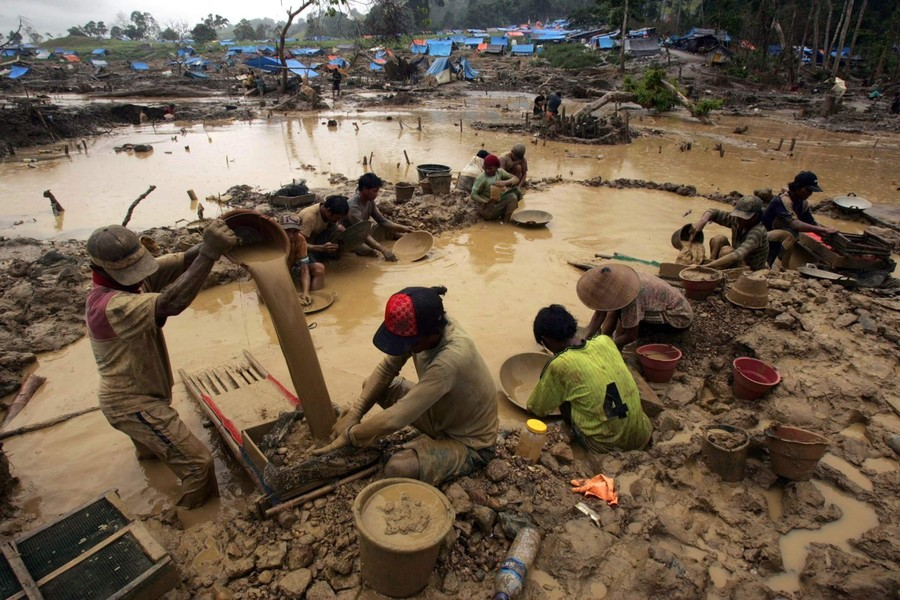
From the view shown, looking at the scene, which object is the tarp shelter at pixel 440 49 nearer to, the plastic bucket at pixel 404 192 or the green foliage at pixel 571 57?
the green foliage at pixel 571 57

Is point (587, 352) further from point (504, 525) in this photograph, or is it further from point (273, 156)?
point (273, 156)

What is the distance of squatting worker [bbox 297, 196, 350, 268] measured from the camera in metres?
5.85

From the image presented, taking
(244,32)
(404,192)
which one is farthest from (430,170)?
(244,32)

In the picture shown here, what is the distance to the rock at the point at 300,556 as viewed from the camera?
2.50 meters

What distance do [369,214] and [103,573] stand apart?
540 centimetres

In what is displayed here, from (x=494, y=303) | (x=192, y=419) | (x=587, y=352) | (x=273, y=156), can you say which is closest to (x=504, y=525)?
(x=587, y=352)

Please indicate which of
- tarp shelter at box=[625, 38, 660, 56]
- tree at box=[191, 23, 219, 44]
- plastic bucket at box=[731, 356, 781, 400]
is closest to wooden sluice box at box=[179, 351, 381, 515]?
plastic bucket at box=[731, 356, 781, 400]

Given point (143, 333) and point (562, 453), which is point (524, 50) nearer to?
point (562, 453)


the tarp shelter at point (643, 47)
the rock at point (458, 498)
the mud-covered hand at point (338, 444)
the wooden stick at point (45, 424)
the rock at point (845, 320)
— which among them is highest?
the tarp shelter at point (643, 47)

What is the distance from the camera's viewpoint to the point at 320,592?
238 centimetres

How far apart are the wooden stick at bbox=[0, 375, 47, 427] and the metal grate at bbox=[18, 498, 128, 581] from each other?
2.14m

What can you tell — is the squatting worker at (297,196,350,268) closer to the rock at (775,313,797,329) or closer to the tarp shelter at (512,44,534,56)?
the rock at (775,313,797,329)

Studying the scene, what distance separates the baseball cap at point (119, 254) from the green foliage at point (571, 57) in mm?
41825

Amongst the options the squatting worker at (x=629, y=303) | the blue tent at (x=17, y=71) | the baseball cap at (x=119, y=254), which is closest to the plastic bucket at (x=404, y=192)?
the squatting worker at (x=629, y=303)
